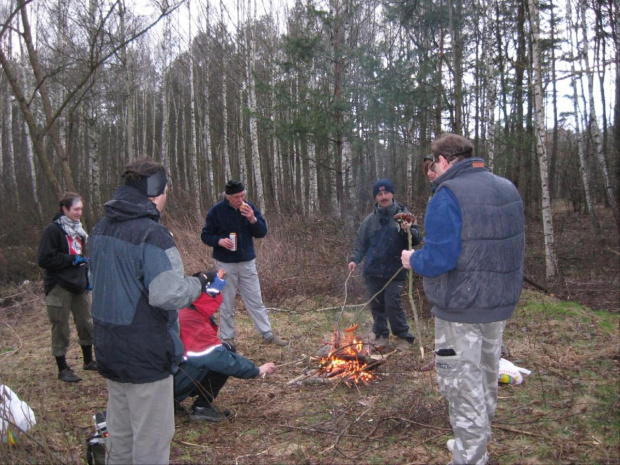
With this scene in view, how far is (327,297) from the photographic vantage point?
855 cm

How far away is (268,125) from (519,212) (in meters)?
11.4

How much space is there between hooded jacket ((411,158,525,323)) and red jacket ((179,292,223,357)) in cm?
166

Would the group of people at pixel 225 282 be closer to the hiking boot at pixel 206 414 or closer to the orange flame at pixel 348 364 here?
the hiking boot at pixel 206 414

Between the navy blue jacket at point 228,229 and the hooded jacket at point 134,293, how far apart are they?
3.33 m

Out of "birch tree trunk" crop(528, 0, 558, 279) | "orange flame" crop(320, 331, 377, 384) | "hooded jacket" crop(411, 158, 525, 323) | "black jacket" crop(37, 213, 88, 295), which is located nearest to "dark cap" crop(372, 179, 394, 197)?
"orange flame" crop(320, 331, 377, 384)

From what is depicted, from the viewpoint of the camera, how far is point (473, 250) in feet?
8.84

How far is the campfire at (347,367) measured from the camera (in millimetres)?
4723

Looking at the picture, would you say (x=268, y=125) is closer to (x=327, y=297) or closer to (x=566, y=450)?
(x=327, y=297)

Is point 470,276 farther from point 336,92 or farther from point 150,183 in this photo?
point 336,92

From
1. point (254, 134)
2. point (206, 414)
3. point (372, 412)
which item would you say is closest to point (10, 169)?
point (254, 134)

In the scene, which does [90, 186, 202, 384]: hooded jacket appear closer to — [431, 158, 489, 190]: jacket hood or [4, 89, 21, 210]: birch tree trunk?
[431, 158, 489, 190]: jacket hood

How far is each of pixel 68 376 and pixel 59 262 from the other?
4.15ft

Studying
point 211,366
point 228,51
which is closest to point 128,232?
point 211,366

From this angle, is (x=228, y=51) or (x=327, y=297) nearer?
(x=327, y=297)
